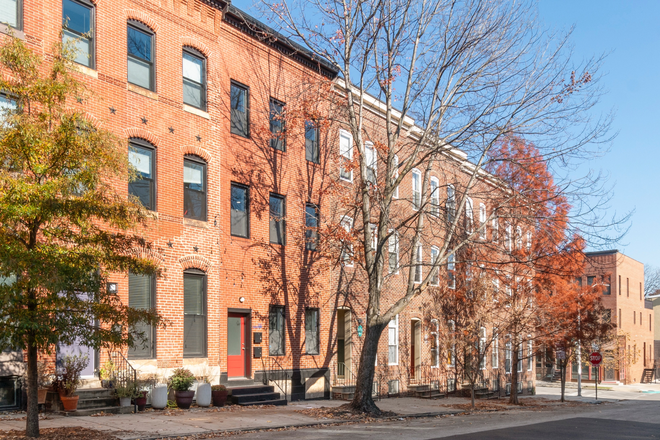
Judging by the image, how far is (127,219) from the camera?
1243 centimetres

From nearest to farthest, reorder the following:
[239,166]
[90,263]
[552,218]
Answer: [90,263] → [552,218] → [239,166]

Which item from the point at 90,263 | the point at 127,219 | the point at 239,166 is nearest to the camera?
the point at 90,263

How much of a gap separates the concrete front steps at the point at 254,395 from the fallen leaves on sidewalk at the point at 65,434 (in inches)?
271

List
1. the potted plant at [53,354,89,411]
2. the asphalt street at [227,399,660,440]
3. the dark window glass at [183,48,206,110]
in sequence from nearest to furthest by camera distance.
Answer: the asphalt street at [227,399,660,440], the potted plant at [53,354,89,411], the dark window glass at [183,48,206,110]

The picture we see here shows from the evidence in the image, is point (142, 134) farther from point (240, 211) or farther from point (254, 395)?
point (254, 395)

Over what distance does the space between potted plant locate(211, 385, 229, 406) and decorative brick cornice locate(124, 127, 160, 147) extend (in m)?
7.04

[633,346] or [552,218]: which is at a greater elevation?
[552,218]

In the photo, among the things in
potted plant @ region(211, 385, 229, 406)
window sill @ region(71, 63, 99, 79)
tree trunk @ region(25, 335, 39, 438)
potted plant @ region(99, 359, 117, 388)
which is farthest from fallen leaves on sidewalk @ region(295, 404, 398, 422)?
window sill @ region(71, 63, 99, 79)

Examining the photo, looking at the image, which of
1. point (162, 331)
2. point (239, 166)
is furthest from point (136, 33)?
point (162, 331)

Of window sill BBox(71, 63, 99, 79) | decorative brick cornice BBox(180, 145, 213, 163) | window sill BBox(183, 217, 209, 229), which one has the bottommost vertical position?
window sill BBox(183, 217, 209, 229)

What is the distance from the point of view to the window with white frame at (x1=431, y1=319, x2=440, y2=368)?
30.2 metres

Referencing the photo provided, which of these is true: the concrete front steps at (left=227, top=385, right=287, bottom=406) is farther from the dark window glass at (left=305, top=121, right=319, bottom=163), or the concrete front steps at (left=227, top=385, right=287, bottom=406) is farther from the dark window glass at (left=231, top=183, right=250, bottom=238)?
the dark window glass at (left=305, top=121, right=319, bottom=163)

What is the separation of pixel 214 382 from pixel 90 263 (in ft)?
28.9

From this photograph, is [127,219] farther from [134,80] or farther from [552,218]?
[552,218]
